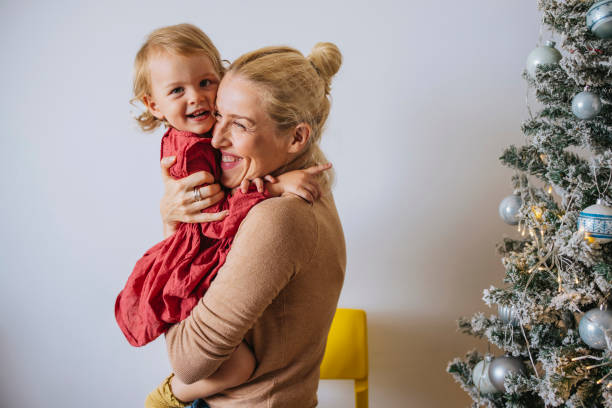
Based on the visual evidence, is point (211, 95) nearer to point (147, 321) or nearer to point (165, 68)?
point (165, 68)

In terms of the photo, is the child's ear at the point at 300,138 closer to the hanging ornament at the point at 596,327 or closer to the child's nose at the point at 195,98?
the child's nose at the point at 195,98

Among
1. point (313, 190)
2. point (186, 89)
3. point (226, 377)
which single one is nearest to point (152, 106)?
point (186, 89)

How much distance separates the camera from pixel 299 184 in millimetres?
911

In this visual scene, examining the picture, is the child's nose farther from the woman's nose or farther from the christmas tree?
the christmas tree

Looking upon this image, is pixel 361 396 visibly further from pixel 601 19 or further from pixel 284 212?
pixel 601 19

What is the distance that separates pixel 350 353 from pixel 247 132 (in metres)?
1.04

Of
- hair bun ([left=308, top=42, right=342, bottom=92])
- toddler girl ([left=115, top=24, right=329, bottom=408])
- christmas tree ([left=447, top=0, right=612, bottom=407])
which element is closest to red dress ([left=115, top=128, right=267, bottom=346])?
toddler girl ([left=115, top=24, right=329, bottom=408])

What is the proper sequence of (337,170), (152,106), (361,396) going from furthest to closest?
1. (337,170)
2. (361,396)
3. (152,106)

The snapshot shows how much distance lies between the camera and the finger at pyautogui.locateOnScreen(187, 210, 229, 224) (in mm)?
942

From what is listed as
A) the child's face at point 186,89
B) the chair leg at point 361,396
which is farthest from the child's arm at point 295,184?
the chair leg at point 361,396

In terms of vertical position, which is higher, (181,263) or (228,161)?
(228,161)

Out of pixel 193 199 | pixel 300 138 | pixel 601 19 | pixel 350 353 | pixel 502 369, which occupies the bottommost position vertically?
pixel 350 353

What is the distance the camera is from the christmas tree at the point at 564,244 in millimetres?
967

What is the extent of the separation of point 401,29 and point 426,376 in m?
1.42
